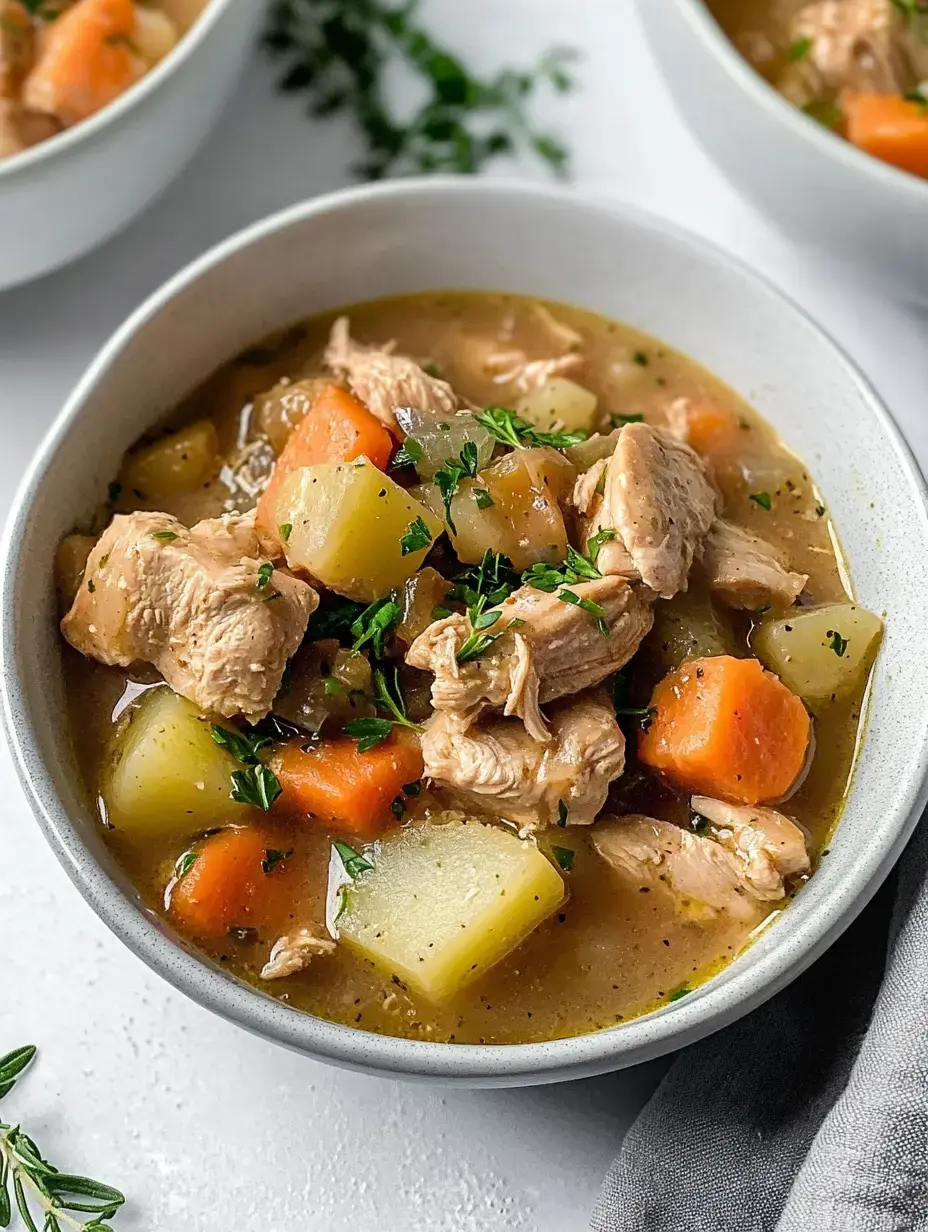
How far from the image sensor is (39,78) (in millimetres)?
3652

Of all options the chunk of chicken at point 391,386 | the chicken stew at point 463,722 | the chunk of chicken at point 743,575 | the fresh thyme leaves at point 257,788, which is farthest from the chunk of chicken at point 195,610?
the chunk of chicken at point 743,575

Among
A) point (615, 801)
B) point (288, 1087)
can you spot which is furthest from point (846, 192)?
point (288, 1087)

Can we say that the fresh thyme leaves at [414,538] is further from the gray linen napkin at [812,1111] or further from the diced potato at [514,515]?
the gray linen napkin at [812,1111]

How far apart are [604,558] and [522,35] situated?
1907 millimetres

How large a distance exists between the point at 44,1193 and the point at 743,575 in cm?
183

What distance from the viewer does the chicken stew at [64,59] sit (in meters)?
3.62

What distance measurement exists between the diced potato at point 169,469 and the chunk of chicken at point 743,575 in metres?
1.09

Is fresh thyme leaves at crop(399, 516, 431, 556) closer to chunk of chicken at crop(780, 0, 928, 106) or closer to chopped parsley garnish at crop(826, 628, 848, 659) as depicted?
chopped parsley garnish at crop(826, 628, 848, 659)

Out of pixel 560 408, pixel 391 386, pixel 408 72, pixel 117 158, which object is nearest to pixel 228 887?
pixel 391 386

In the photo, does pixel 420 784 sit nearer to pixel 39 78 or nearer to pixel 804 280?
pixel 804 280

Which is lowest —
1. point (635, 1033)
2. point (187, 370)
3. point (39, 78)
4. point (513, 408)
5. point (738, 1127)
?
point (738, 1127)

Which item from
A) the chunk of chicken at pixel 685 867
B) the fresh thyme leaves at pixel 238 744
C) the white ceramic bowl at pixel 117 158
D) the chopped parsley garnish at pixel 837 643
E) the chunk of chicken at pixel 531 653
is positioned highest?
the white ceramic bowl at pixel 117 158

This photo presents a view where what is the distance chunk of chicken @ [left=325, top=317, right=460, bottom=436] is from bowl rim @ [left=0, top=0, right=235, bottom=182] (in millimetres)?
737

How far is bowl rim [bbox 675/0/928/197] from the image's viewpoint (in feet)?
10.9
